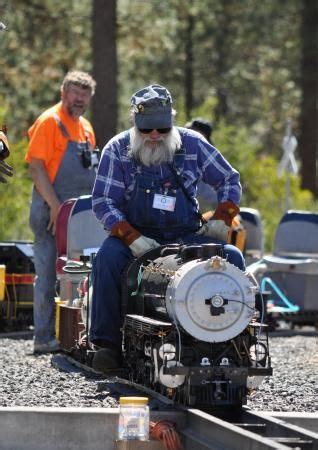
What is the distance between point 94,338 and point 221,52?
106 feet

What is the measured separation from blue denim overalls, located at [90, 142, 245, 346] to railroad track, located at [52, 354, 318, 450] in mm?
581

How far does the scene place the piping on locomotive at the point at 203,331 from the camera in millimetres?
7234

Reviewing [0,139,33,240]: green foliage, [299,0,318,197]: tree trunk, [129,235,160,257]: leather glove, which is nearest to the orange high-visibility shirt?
[129,235,160,257]: leather glove

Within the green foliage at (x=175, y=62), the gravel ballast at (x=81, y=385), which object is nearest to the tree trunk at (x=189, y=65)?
the green foliage at (x=175, y=62)

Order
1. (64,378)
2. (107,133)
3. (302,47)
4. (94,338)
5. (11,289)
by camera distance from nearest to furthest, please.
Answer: (94,338) < (64,378) < (11,289) < (107,133) < (302,47)

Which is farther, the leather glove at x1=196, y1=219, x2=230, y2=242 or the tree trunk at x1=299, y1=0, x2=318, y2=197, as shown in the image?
the tree trunk at x1=299, y1=0, x2=318, y2=197

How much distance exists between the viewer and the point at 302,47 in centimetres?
3161

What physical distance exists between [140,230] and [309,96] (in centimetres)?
2400

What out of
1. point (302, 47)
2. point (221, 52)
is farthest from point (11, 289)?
point (221, 52)

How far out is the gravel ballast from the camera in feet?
26.2

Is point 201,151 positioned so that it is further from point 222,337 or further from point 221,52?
point 221,52

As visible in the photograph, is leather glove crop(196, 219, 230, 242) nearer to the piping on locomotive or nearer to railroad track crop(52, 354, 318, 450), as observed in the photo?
the piping on locomotive

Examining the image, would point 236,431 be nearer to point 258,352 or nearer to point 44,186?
point 258,352

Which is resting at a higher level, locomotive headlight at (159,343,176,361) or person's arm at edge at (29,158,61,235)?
person's arm at edge at (29,158,61,235)
